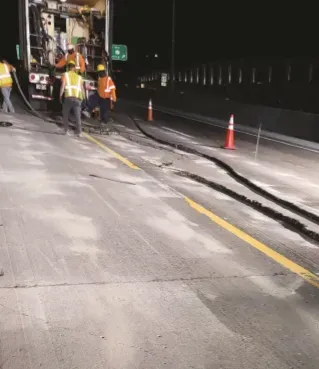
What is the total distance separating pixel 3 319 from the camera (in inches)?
134

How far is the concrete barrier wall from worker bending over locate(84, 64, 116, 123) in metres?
6.95

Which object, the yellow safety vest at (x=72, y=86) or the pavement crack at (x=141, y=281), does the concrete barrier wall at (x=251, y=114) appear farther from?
the pavement crack at (x=141, y=281)

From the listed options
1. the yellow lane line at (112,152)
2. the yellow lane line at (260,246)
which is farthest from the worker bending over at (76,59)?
the yellow lane line at (260,246)

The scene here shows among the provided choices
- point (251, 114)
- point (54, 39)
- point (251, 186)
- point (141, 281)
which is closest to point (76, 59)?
point (54, 39)

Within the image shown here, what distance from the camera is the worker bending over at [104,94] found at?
45.4 ft

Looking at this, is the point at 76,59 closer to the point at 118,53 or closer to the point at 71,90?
the point at 71,90

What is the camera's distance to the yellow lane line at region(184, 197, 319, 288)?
15.0ft

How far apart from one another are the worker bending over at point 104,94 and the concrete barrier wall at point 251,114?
274 inches

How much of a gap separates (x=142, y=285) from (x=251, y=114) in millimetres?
16534

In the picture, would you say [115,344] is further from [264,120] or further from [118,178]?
[264,120]

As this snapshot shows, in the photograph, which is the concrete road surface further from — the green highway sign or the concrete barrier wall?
the green highway sign

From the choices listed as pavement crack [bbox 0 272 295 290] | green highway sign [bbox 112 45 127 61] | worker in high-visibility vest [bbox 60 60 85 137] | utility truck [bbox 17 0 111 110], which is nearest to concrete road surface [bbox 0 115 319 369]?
pavement crack [bbox 0 272 295 290]

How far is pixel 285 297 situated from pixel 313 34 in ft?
134

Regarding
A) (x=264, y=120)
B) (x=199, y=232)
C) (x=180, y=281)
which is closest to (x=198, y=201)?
(x=199, y=232)
